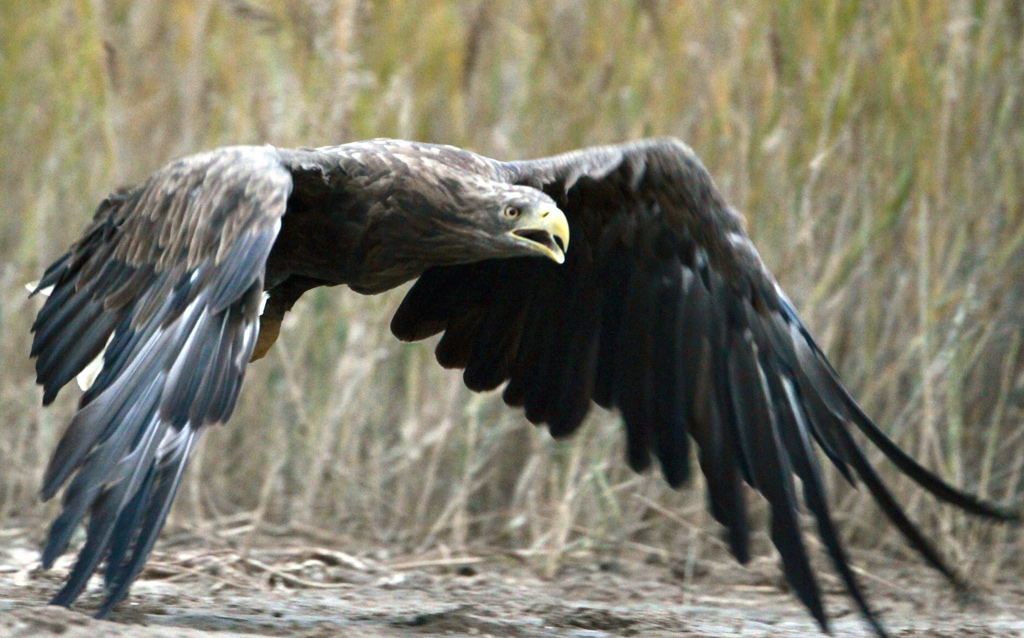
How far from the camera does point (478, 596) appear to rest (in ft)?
16.9

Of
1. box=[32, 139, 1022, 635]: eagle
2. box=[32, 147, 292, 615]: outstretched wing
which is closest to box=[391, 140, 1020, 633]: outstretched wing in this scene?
box=[32, 139, 1022, 635]: eagle

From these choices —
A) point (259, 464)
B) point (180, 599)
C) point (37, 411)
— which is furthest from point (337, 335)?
point (180, 599)

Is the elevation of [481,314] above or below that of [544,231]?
below

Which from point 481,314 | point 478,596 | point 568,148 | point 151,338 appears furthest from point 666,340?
point 151,338

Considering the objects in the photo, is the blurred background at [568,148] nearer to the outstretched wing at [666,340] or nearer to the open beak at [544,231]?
the outstretched wing at [666,340]

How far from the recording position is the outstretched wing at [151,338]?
10.8ft

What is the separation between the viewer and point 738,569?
5707mm

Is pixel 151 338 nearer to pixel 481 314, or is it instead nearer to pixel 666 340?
pixel 481 314

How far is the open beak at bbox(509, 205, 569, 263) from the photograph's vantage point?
4273 mm

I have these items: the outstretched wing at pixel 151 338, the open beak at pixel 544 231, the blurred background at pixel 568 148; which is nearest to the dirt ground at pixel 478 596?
the blurred background at pixel 568 148

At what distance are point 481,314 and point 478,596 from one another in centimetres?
101

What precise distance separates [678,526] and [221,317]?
277 cm

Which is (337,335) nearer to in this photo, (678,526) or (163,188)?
(678,526)

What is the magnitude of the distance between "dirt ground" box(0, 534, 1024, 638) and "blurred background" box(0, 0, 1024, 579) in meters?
0.14
